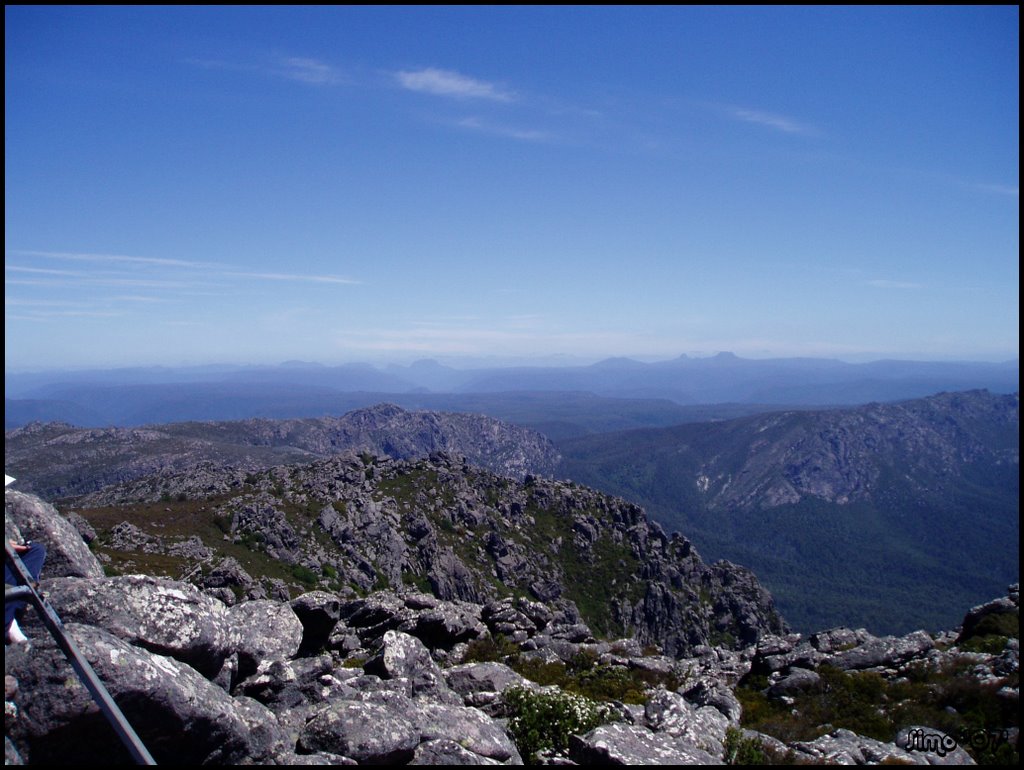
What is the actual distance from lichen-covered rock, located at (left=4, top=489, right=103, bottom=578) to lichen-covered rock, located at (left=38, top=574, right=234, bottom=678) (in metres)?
1.22

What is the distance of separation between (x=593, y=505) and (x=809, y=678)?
14201cm

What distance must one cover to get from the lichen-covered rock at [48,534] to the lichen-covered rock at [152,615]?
1.22 meters

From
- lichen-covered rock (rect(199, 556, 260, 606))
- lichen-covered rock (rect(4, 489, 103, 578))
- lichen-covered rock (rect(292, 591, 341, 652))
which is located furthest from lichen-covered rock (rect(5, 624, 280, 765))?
lichen-covered rock (rect(199, 556, 260, 606))

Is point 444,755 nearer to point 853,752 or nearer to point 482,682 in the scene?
point 482,682

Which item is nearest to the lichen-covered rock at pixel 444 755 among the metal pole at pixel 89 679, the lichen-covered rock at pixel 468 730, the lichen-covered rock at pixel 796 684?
the lichen-covered rock at pixel 468 730

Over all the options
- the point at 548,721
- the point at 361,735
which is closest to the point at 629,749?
the point at 548,721

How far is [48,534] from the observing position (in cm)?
1248

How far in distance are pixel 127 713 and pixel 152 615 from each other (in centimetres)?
284

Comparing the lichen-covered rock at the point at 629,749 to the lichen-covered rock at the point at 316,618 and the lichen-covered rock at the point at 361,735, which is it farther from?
the lichen-covered rock at the point at 316,618

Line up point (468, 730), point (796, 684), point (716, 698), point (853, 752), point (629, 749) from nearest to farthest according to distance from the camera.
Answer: point (629, 749) → point (468, 730) → point (853, 752) → point (716, 698) → point (796, 684)

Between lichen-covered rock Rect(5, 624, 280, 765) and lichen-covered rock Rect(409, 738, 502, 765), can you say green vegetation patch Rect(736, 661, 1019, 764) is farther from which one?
lichen-covered rock Rect(5, 624, 280, 765)

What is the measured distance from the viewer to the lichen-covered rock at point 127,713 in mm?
8633

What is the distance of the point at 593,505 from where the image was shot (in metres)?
160

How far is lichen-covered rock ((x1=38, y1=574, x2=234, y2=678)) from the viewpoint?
10938mm
